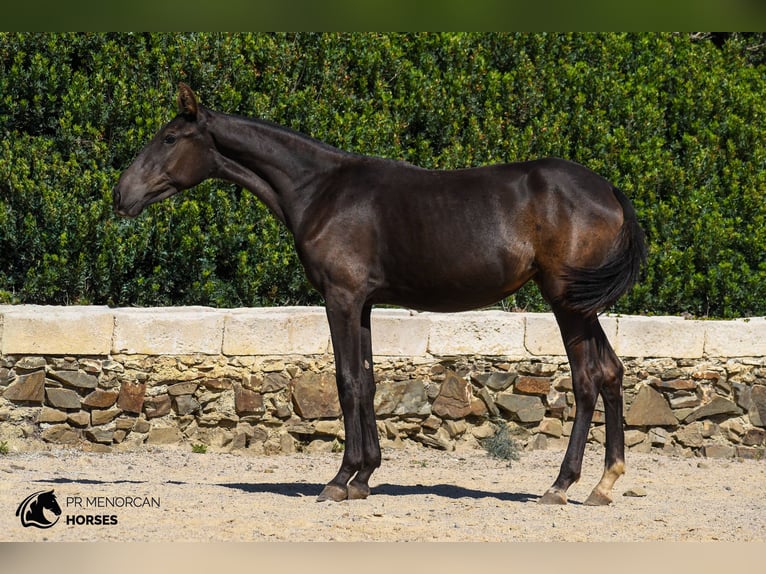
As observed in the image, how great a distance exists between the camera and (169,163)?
6.67 metres

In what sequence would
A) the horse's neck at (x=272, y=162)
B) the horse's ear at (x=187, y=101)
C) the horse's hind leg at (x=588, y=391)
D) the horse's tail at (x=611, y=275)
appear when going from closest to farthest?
the horse's tail at (x=611, y=275) < the horse's hind leg at (x=588, y=391) < the horse's ear at (x=187, y=101) < the horse's neck at (x=272, y=162)

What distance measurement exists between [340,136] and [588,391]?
13.2 feet

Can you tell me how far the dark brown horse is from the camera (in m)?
6.34

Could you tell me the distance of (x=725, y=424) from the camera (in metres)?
8.87

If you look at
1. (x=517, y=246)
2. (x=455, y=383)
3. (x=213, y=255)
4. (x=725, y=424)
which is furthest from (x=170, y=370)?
(x=725, y=424)

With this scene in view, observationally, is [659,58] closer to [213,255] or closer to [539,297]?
[539,297]

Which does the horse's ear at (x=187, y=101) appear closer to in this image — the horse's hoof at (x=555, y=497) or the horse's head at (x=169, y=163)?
the horse's head at (x=169, y=163)

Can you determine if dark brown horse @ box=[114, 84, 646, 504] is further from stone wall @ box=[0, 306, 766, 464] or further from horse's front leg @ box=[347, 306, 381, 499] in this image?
stone wall @ box=[0, 306, 766, 464]

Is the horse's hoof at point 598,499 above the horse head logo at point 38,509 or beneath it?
beneath

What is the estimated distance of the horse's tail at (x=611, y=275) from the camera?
6230mm

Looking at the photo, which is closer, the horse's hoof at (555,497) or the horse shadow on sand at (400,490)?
the horse's hoof at (555,497)

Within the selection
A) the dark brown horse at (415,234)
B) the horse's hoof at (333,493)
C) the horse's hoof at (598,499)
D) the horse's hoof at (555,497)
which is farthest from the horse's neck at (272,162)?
the horse's hoof at (598,499)

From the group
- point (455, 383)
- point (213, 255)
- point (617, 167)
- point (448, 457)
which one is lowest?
point (448, 457)

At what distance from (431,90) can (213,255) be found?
260cm
